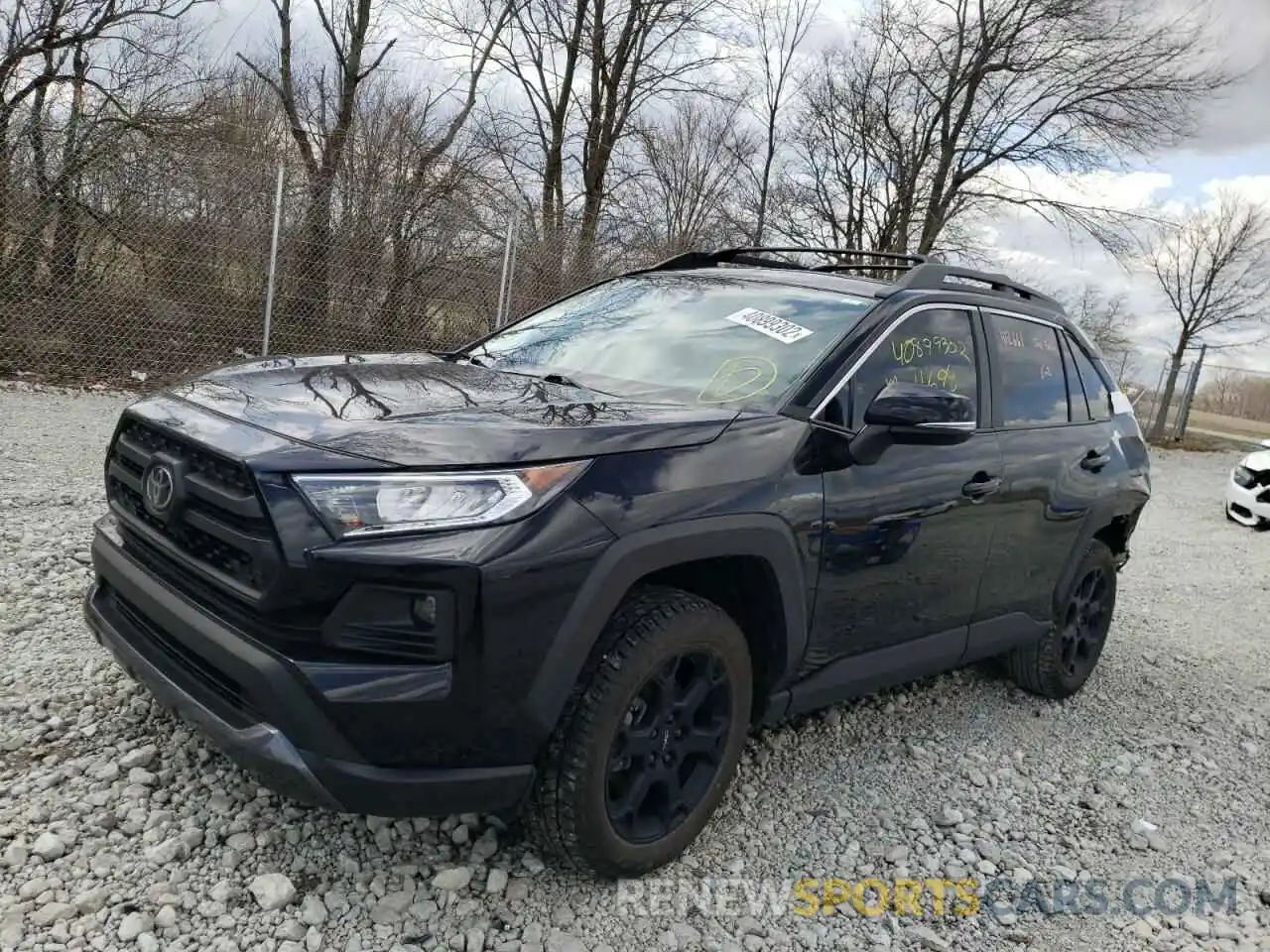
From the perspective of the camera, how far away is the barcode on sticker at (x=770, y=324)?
3.03 meters

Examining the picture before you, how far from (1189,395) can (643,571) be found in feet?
69.9

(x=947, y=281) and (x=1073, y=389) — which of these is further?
(x=1073, y=389)

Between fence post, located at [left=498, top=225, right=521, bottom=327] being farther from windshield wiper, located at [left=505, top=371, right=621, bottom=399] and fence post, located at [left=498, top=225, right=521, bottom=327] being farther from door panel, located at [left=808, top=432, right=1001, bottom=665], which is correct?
door panel, located at [left=808, top=432, right=1001, bottom=665]

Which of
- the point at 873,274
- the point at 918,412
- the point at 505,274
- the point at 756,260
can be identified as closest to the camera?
the point at 918,412

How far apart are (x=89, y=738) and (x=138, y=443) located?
995mm

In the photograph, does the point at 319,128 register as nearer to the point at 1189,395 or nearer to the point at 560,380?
the point at 560,380

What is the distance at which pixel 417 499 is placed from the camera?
199 cm

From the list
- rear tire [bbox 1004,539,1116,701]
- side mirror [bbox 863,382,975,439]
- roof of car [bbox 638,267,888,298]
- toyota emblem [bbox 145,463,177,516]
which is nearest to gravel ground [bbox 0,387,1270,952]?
rear tire [bbox 1004,539,1116,701]

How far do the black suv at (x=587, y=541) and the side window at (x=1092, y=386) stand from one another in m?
0.68

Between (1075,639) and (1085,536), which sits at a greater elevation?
(1085,536)

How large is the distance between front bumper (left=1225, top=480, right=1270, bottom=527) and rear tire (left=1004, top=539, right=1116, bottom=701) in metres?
6.60

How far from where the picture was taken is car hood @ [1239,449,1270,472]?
381 inches

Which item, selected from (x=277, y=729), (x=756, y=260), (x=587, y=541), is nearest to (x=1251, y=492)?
(x=756, y=260)

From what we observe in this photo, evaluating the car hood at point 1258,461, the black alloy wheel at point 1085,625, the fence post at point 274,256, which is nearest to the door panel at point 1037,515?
the black alloy wheel at point 1085,625
